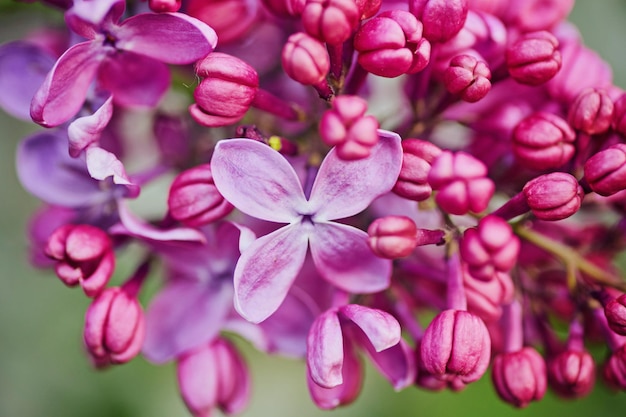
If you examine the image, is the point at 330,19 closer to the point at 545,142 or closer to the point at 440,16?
the point at 440,16

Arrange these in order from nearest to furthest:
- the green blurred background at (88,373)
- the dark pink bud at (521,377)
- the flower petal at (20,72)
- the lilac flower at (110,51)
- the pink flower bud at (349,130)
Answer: the pink flower bud at (349,130) → the lilac flower at (110,51) → the dark pink bud at (521,377) → the flower petal at (20,72) → the green blurred background at (88,373)

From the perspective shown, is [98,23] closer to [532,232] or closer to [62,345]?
[532,232]

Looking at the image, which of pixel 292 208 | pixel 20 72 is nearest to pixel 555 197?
pixel 292 208

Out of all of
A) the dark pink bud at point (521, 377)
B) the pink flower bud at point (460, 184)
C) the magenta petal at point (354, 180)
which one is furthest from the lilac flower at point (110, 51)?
the dark pink bud at point (521, 377)

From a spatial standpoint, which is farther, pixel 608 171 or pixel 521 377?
pixel 521 377

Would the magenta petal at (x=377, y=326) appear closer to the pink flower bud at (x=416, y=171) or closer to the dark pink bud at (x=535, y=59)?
the pink flower bud at (x=416, y=171)

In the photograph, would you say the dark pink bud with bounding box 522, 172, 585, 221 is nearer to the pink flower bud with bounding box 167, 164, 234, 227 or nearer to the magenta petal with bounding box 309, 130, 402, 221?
the magenta petal with bounding box 309, 130, 402, 221

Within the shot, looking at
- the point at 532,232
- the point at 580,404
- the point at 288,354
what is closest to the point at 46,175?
A: the point at 288,354
